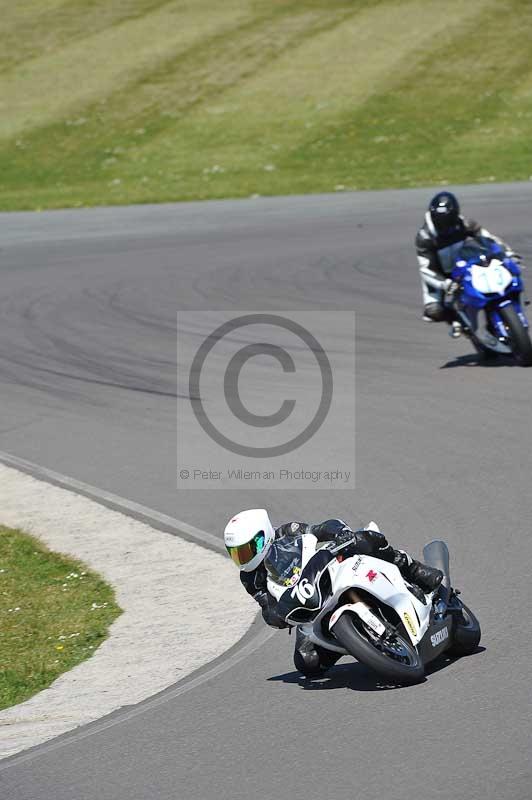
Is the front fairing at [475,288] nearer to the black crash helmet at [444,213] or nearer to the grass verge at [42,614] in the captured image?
the black crash helmet at [444,213]

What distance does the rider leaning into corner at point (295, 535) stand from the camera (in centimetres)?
694

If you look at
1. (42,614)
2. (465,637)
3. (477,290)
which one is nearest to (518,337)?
(477,290)

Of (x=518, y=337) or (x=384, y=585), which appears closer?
(x=384, y=585)

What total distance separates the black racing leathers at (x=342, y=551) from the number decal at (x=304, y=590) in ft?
0.64

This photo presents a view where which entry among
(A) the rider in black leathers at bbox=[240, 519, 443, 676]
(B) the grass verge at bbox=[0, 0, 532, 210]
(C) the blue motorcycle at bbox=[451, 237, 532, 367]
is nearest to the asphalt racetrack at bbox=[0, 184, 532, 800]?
(A) the rider in black leathers at bbox=[240, 519, 443, 676]

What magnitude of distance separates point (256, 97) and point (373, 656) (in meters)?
39.8

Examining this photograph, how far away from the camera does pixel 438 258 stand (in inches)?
588

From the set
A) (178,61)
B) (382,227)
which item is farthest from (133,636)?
(178,61)

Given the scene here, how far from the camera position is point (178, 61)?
49.5m

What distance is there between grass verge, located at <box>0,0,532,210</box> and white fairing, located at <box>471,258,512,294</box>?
61.8 ft

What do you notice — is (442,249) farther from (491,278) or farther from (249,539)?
(249,539)

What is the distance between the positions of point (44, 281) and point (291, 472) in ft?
36.0

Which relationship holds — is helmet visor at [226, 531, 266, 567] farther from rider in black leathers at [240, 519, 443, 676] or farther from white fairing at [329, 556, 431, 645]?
white fairing at [329, 556, 431, 645]

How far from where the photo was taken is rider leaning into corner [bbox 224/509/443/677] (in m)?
6.94
